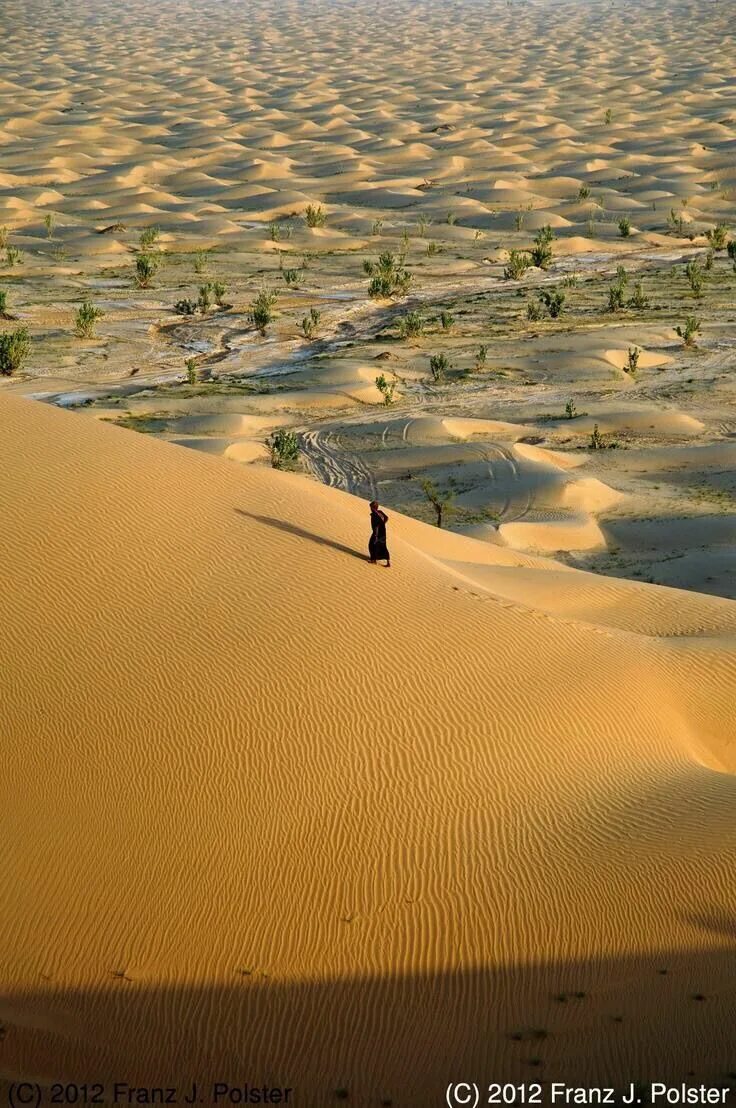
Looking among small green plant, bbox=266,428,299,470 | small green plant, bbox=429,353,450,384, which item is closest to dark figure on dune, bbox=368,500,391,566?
small green plant, bbox=266,428,299,470

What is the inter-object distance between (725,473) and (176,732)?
10177 millimetres

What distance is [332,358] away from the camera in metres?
20.7

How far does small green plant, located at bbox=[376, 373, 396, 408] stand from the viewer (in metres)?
18.2

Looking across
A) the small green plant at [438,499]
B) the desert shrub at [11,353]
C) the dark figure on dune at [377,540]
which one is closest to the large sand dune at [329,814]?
the dark figure on dune at [377,540]

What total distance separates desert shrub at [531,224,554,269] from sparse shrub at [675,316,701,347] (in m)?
7.10

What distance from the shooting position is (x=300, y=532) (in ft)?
29.3

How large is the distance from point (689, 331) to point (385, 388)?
5997mm

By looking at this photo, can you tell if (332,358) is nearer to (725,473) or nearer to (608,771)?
(725,473)

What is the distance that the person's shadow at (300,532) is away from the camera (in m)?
8.78

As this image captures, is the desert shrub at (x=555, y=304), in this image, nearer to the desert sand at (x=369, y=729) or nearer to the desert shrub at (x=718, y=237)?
the desert sand at (x=369, y=729)

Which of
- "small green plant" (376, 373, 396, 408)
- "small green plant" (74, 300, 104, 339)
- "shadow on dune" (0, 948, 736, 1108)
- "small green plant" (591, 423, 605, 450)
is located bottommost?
"small green plant" (591, 423, 605, 450)

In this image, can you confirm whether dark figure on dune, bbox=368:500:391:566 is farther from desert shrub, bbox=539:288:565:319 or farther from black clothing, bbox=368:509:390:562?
desert shrub, bbox=539:288:565:319

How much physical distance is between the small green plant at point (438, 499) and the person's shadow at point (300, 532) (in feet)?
15.0

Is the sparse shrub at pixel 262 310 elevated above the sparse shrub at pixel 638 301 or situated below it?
above
